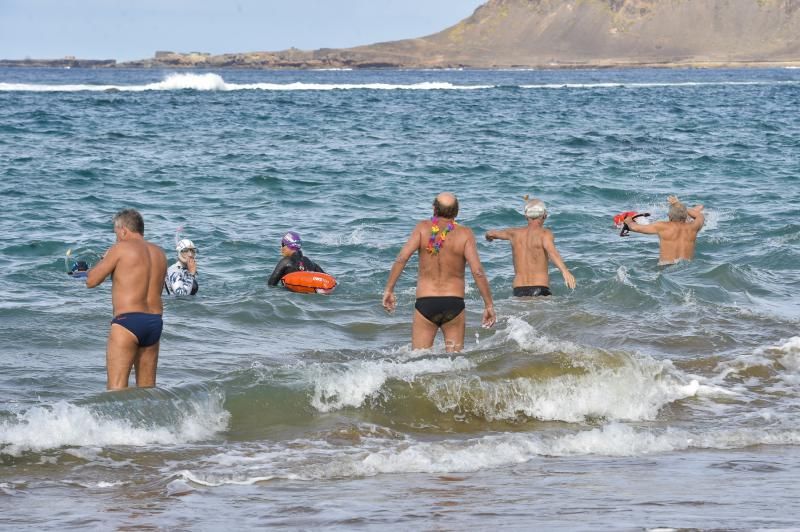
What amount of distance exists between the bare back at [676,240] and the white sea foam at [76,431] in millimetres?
8440

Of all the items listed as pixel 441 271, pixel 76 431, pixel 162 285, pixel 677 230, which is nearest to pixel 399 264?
pixel 441 271

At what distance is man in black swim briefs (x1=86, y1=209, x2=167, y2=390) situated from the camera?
862 centimetres

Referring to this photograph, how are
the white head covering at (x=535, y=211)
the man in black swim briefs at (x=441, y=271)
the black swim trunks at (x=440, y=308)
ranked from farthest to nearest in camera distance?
the white head covering at (x=535, y=211)
the black swim trunks at (x=440, y=308)
the man in black swim briefs at (x=441, y=271)

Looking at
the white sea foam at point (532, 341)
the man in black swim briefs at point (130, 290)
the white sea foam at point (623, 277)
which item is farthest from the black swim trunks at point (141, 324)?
the white sea foam at point (623, 277)

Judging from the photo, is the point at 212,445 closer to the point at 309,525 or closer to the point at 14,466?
the point at 14,466

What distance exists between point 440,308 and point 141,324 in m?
2.51

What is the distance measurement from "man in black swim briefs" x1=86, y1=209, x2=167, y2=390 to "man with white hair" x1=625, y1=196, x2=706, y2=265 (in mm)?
7462

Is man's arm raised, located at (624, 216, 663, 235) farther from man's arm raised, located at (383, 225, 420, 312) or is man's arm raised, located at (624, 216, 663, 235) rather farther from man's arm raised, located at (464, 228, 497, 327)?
man's arm raised, located at (383, 225, 420, 312)

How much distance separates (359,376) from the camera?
9594 millimetres

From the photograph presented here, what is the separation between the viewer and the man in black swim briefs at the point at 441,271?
371 inches

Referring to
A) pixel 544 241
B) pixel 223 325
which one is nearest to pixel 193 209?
pixel 223 325

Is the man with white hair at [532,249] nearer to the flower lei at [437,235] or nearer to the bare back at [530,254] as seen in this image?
the bare back at [530,254]

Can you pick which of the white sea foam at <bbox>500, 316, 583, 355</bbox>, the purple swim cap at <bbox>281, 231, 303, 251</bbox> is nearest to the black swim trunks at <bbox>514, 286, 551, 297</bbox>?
the white sea foam at <bbox>500, 316, 583, 355</bbox>

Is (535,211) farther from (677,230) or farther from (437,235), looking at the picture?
(677,230)
